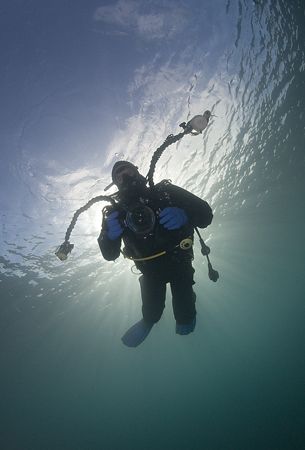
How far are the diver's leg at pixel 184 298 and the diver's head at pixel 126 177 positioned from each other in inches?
63.8

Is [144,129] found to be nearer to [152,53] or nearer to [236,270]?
[152,53]

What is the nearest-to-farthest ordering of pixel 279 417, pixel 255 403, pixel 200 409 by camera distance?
pixel 279 417 → pixel 255 403 → pixel 200 409

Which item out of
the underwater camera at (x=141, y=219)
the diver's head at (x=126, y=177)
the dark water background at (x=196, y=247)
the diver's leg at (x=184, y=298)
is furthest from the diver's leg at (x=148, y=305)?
the dark water background at (x=196, y=247)

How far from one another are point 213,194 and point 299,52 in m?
8.70

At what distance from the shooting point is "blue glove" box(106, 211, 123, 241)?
4.78 m

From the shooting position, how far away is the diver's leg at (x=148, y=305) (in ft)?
18.3

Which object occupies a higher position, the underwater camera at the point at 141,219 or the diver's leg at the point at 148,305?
the underwater camera at the point at 141,219

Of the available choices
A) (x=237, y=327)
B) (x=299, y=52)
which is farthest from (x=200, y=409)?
(x=299, y=52)

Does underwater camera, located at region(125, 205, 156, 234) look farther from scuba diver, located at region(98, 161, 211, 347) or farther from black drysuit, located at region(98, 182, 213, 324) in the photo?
black drysuit, located at region(98, 182, 213, 324)

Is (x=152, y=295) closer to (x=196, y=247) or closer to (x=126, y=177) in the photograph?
(x=126, y=177)

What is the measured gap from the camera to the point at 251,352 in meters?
126

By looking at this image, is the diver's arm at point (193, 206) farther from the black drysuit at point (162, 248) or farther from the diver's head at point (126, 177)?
the diver's head at point (126, 177)

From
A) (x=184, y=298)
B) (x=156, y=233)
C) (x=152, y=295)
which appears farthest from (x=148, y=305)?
(x=156, y=233)

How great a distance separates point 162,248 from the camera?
16.7 ft
